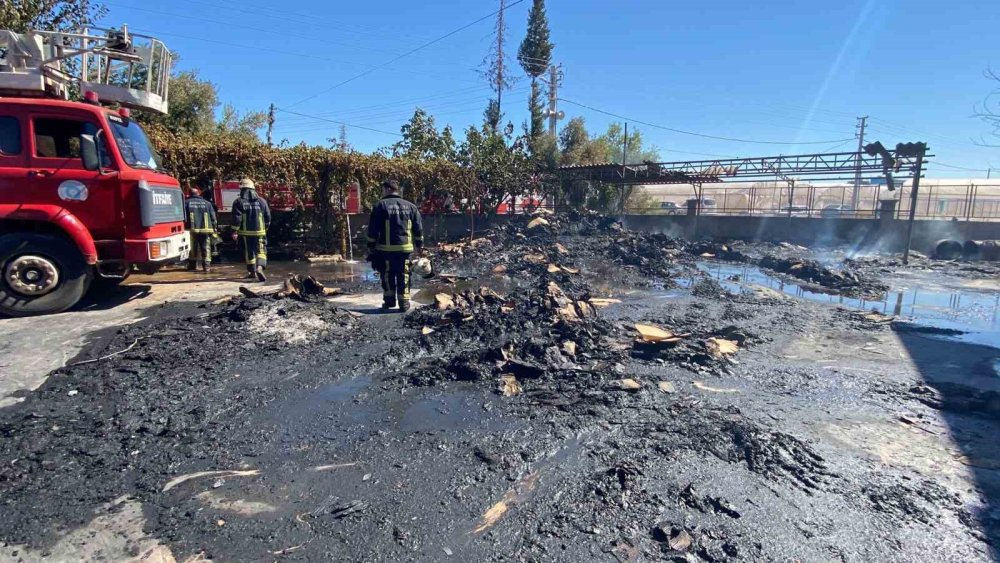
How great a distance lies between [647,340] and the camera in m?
5.87

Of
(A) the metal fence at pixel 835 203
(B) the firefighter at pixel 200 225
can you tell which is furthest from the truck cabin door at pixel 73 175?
(A) the metal fence at pixel 835 203

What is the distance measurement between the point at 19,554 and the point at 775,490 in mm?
4045

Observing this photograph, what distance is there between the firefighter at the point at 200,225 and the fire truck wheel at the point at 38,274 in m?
3.91

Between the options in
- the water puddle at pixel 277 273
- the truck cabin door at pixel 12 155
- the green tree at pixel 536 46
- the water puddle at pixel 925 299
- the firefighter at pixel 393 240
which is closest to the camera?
the truck cabin door at pixel 12 155

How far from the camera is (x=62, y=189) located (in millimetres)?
6273

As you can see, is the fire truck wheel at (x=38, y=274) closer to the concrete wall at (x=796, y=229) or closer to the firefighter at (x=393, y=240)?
the firefighter at (x=393, y=240)

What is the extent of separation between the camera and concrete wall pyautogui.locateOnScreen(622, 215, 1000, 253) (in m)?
20.6

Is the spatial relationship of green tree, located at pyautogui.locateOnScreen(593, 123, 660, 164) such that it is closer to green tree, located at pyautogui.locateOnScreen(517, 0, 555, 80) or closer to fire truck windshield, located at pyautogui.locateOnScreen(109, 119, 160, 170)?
green tree, located at pyautogui.locateOnScreen(517, 0, 555, 80)

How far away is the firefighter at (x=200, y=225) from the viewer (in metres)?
10.2

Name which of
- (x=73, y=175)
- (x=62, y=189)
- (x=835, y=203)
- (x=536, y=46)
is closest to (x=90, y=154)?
(x=73, y=175)

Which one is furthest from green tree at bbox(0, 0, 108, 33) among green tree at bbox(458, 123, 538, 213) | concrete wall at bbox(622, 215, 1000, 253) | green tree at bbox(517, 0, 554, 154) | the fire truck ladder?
green tree at bbox(517, 0, 554, 154)

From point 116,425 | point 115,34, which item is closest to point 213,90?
point 115,34

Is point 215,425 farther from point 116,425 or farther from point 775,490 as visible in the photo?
point 775,490

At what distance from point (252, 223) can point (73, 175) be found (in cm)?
314
